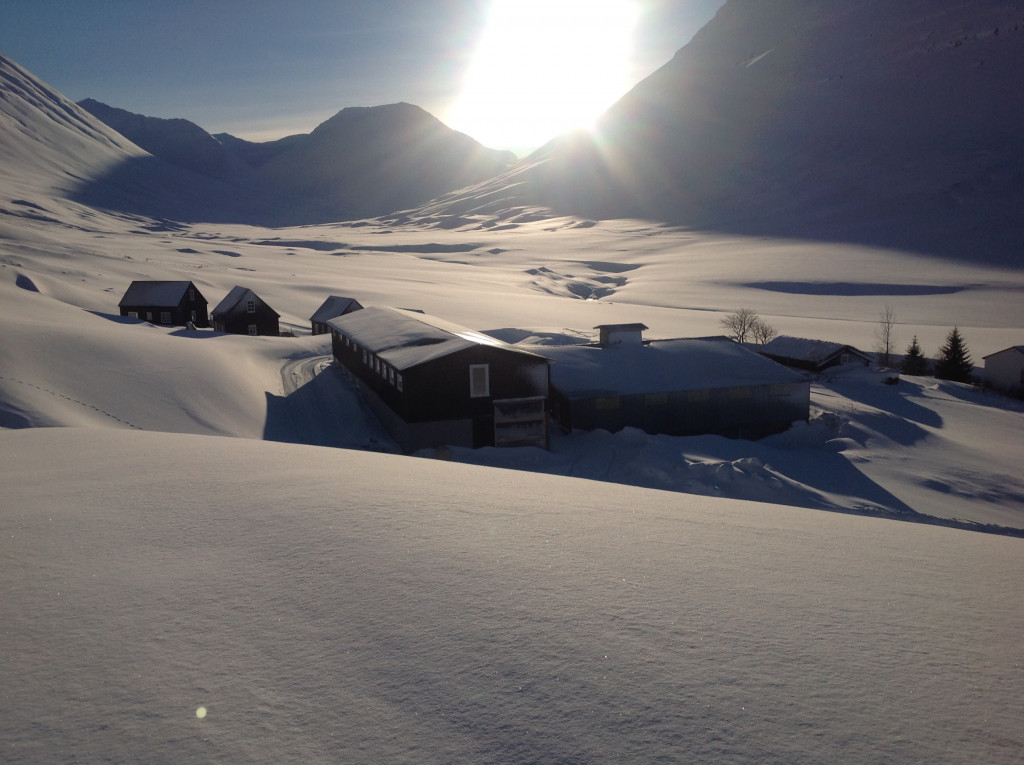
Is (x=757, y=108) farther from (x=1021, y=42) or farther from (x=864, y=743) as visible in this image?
(x=864, y=743)

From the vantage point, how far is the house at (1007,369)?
119 ft

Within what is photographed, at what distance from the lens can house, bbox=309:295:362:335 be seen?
41781 mm

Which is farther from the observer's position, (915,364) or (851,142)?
(851,142)

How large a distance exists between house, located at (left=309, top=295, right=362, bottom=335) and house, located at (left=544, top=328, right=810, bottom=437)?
18.6 metres

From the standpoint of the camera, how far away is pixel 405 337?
25156 mm

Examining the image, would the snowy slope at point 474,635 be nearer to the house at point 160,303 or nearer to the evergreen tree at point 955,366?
the house at point 160,303

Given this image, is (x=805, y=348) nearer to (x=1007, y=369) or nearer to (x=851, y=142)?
(x=1007, y=369)

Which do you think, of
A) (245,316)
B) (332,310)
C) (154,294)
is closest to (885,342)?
(332,310)

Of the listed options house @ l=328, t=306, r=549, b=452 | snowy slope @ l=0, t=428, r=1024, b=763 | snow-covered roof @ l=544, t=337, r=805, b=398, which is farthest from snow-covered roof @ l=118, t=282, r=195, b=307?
snowy slope @ l=0, t=428, r=1024, b=763

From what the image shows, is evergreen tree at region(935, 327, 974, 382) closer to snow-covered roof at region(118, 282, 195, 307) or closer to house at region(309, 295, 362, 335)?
house at region(309, 295, 362, 335)

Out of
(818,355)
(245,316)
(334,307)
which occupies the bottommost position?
(818,355)

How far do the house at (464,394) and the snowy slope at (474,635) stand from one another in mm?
13490

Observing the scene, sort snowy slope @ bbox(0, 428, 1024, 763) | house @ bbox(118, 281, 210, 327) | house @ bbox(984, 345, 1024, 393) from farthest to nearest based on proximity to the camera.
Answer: house @ bbox(118, 281, 210, 327) → house @ bbox(984, 345, 1024, 393) → snowy slope @ bbox(0, 428, 1024, 763)

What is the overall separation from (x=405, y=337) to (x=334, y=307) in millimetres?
19265
